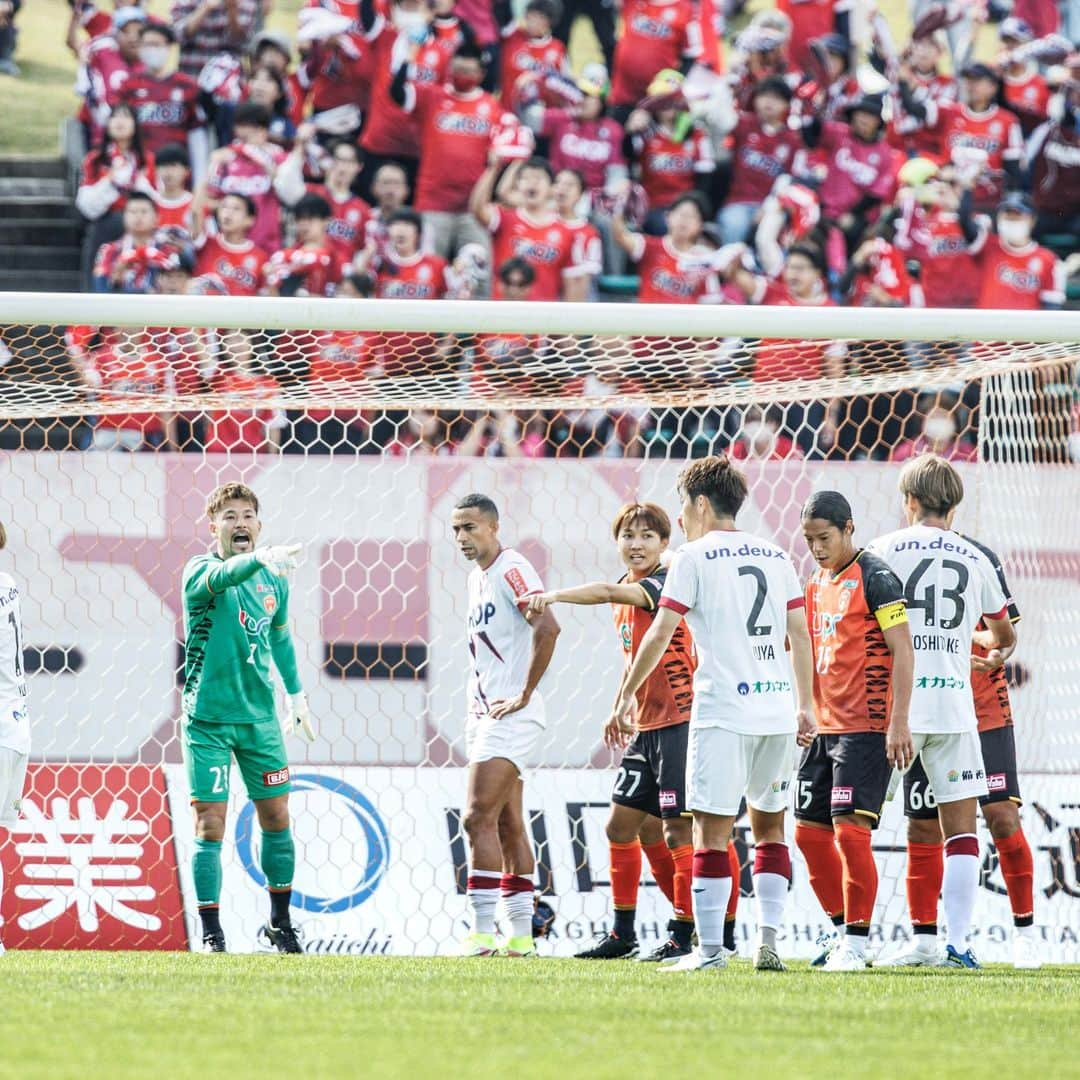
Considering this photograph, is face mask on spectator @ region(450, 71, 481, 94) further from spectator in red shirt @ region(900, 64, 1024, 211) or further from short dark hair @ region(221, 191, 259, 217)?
spectator in red shirt @ region(900, 64, 1024, 211)

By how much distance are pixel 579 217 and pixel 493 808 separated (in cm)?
743

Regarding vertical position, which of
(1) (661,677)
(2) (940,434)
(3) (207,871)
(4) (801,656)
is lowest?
(3) (207,871)

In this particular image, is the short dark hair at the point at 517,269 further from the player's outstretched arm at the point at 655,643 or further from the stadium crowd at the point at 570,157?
the player's outstretched arm at the point at 655,643

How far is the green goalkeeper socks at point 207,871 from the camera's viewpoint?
689cm

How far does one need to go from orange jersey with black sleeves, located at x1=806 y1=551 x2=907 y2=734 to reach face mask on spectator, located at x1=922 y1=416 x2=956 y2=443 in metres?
2.95

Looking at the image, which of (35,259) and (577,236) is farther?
(35,259)

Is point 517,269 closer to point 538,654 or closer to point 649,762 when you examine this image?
point 538,654

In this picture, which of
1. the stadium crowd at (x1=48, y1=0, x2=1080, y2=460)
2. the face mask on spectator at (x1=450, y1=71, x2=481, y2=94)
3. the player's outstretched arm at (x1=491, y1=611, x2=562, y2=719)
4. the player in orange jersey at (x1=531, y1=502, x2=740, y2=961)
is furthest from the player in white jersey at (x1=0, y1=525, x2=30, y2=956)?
the face mask on spectator at (x1=450, y1=71, x2=481, y2=94)

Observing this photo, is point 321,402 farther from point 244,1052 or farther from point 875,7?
point 875,7

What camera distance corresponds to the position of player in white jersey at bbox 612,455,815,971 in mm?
5863

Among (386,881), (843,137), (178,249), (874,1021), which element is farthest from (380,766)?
(843,137)

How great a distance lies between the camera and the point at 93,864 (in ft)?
25.5

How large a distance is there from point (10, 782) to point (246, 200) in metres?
7.17

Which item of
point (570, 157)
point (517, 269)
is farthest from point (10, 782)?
point (570, 157)
